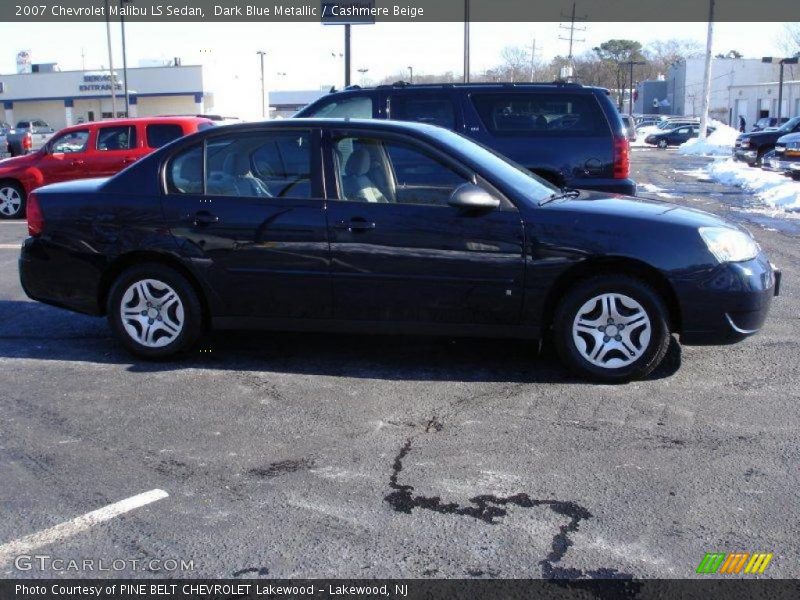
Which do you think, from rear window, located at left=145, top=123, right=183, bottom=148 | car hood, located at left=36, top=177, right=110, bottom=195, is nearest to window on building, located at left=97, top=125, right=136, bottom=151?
rear window, located at left=145, top=123, right=183, bottom=148

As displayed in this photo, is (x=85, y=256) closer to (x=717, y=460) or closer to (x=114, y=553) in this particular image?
(x=114, y=553)

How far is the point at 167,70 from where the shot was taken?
64.7 meters

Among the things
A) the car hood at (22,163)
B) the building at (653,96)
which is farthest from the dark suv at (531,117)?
the building at (653,96)

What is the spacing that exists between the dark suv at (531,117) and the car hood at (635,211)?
3158mm

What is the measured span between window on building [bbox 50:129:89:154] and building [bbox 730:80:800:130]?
4974cm

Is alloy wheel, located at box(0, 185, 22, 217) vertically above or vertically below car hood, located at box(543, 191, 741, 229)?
below

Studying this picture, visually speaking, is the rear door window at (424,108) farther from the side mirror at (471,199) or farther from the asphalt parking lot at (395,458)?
the side mirror at (471,199)

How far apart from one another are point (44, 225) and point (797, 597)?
5284mm

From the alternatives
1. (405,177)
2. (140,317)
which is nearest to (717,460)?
(405,177)

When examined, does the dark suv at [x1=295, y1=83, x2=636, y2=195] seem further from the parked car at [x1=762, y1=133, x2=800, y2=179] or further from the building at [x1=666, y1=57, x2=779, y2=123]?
the building at [x1=666, y1=57, x2=779, y2=123]

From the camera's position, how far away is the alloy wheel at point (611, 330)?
5.44 metres

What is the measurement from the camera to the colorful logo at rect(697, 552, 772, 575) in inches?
130

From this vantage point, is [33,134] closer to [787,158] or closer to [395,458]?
[787,158]

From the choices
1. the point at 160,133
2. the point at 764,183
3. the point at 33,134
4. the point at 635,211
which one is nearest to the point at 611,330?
the point at 635,211
